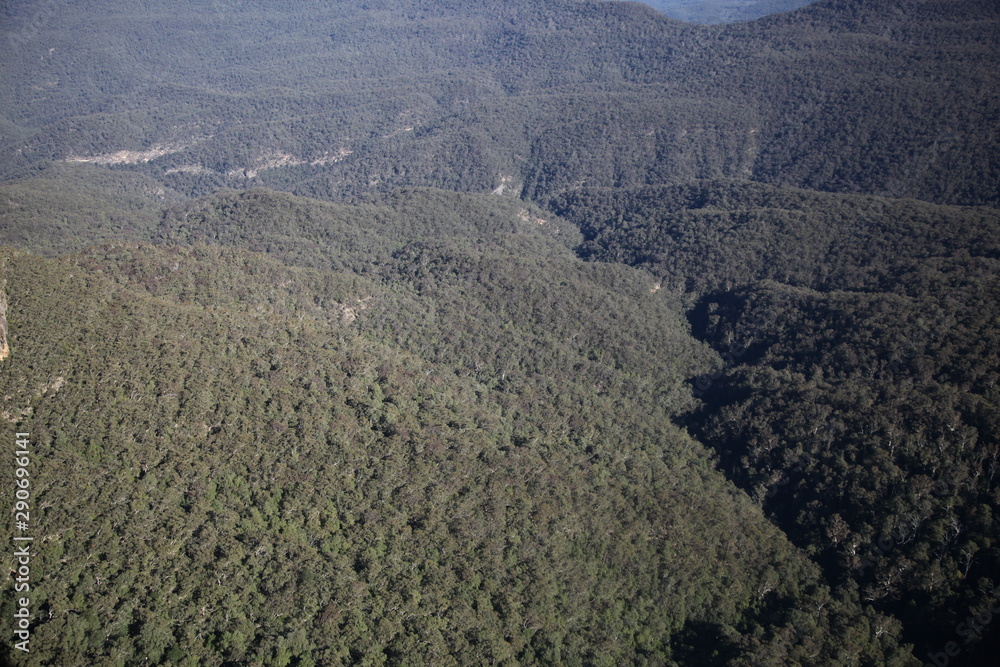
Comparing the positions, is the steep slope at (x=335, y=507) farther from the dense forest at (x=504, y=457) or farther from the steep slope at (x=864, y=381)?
the steep slope at (x=864, y=381)

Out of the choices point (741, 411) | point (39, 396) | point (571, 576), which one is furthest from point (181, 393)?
point (741, 411)

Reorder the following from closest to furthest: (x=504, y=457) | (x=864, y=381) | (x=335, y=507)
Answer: (x=335, y=507)
(x=504, y=457)
(x=864, y=381)

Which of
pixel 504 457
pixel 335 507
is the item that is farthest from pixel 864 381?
pixel 335 507

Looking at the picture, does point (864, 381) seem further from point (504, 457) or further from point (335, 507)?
point (335, 507)

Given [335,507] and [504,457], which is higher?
[335,507]

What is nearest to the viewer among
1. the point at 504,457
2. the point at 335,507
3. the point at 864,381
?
the point at 335,507

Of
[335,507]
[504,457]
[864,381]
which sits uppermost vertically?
[864,381]

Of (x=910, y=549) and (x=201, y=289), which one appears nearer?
(x=910, y=549)

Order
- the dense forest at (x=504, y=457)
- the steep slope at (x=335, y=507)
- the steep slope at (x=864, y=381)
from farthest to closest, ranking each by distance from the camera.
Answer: the steep slope at (x=864, y=381) < the dense forest at (x=504, y=457) < the steep slope at (x=335, y=507)

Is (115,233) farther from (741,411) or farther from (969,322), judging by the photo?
(969,322)

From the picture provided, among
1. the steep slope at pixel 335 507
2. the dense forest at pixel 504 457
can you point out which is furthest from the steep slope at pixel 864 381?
the steep slope at pixel 335 507

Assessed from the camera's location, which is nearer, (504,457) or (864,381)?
(504,457)
